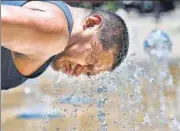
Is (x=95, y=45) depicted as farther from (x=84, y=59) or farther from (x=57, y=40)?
(x=57, y=40)

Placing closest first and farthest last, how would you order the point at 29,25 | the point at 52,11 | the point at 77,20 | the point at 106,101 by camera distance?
the point at 29,25 < the point at 52,11 < the point at 77,20 < the point at 106,101

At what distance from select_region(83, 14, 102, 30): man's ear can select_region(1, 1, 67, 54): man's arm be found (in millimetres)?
130

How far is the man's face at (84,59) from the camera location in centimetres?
162

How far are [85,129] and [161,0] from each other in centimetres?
219

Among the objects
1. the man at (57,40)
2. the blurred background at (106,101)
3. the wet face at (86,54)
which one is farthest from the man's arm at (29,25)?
the blurred background at (106,101)

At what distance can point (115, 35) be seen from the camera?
1.64 m

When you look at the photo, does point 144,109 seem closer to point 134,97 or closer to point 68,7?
point 134,97

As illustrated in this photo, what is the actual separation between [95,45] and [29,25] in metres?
0.32

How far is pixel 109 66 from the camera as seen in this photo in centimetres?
167

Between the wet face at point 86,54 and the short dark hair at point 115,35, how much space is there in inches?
0.6

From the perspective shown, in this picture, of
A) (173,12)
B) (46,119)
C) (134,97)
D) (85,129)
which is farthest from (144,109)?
(173,12)

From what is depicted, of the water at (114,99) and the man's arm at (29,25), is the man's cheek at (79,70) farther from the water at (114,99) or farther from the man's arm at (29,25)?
the man's arm at (29,25)

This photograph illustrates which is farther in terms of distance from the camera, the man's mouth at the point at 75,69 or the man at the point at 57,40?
the man's mouth at the point at 75,69

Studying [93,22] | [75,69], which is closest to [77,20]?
[93,22]
